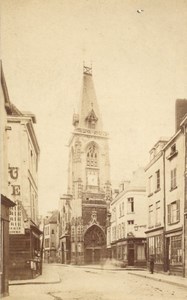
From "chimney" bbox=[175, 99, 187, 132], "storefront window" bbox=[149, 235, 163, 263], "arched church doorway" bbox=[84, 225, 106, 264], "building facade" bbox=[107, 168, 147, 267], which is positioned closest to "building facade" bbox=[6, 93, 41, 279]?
"chimney" bbox=[175, 99, 187, 132]

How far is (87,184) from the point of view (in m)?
21.2

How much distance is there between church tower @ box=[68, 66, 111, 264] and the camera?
11.5m

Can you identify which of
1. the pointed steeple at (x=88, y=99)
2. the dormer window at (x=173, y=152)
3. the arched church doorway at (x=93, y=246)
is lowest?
the arched church doorway at (x=93, y=246)

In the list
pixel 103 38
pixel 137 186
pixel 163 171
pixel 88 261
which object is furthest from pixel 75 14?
pixel 88 261

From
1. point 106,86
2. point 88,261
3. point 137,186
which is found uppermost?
point 106,86

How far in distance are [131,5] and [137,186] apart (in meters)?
16.3

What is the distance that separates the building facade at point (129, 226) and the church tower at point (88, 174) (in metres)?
0.71

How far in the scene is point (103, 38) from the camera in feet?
32.9

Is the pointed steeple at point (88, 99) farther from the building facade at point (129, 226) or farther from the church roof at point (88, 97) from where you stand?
the building facade at point (129, 226)

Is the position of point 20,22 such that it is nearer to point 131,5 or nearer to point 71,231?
point 131,5

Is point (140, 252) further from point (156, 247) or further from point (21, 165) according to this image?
point (21, 165)

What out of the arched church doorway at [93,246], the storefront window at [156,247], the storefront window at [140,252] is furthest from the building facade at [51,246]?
the storefront window at [156,247]

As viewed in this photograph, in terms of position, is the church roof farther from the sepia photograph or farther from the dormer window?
the dormer window

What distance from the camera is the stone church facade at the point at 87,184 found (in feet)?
38.4
